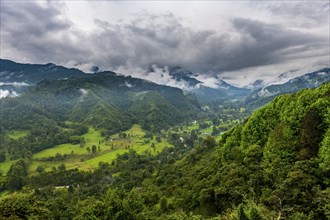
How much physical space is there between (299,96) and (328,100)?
916 centimetres

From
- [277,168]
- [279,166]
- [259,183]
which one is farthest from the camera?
[279,166]

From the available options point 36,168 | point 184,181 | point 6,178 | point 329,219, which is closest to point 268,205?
point 329,219

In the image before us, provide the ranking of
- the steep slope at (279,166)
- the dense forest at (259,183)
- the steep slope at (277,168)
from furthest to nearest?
the steep slope at (279,166)
the steep slope at (277,168)
the dense forest at (259,183)

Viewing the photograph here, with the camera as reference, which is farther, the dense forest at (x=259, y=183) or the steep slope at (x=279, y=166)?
the steep slope at (x=279, y=166)

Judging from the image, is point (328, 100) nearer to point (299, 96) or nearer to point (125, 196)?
point (299, 96)

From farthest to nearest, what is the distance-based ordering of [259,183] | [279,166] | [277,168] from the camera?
[279,166] → [277,168] → [259,183]

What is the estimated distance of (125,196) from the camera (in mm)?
62500

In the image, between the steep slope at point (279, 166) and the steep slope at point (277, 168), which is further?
the steep slope at point (279, 166)

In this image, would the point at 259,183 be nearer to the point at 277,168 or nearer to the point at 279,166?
the point at 277,168

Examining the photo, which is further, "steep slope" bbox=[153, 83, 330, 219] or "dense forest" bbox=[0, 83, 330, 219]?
"steep slope" bbox=[153, 83, 330, 219]

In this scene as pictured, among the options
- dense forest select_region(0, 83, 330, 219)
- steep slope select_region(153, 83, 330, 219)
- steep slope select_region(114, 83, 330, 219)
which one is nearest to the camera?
dense forest select_region(0, 83, 330, 219)

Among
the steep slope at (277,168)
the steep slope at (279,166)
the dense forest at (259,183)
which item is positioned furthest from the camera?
the steep slope at (279,166)

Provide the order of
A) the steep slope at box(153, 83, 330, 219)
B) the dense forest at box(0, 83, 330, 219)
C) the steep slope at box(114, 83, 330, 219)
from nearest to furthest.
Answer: the dense forest at box(0, 83, 330, 219)
the steep slope at box(114, 83, 330, 219)
the steep slope at box(153, 83, 330, 219)

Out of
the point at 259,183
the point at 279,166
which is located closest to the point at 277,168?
the point at 279,166
